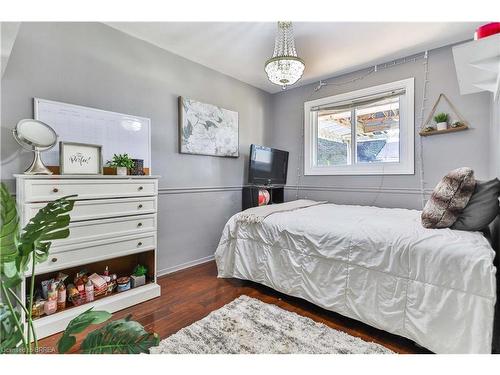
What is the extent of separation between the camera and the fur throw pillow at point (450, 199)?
1.51 meters

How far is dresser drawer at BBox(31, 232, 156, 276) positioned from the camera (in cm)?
159

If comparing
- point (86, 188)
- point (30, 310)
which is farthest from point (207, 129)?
point (30, 310)

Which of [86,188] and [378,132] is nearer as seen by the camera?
[86,188]

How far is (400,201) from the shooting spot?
286cm

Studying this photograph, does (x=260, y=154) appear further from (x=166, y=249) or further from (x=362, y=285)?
(x=362, y=285)

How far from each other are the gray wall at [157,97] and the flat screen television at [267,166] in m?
0.33

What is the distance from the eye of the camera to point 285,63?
213cm

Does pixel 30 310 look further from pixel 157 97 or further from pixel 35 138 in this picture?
pixel 157 97

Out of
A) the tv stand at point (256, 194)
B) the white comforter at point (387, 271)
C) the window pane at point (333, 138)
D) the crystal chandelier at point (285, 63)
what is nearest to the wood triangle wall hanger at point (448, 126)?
the window pane at point (333, 138)

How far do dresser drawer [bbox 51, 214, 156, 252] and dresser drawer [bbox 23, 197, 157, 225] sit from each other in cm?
4

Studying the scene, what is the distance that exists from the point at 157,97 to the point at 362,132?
2.53 meters

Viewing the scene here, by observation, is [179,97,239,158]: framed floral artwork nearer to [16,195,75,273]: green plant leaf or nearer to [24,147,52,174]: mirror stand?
[24,147,52,174]: mirror stand

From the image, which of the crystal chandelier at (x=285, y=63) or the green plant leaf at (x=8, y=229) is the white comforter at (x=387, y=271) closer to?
the crystal chandelier at (x=285, y=63)
